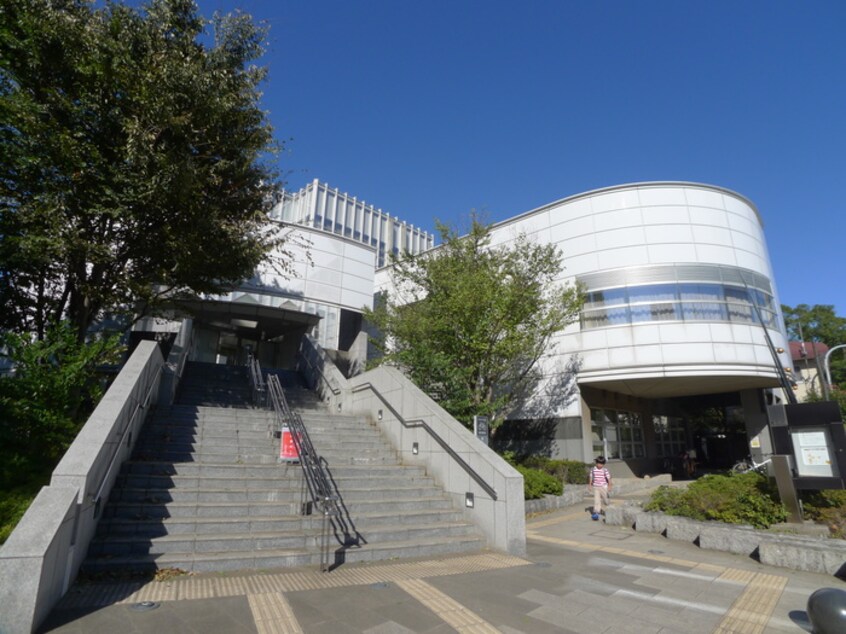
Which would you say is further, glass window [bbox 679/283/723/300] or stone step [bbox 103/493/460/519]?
glass window [bbox 679/283/723/300]

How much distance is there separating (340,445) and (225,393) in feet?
20.7

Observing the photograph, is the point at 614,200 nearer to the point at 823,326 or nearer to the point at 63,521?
the point at 63,521

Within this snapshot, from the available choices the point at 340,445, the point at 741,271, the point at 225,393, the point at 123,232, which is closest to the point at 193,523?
the point at 340,445

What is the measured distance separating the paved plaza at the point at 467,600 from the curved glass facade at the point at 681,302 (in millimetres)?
13463

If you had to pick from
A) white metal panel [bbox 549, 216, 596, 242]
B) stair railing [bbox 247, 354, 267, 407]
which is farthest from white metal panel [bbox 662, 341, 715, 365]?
stair railing [bbox 247, 354, 267, 407]

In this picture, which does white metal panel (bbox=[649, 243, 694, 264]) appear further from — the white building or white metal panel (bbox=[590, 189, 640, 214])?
white metal panel (bbox=[590, 189, 640, 214])

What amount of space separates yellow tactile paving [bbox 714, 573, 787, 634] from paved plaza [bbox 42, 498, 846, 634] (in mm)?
14

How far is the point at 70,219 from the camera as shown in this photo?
10.0 metres

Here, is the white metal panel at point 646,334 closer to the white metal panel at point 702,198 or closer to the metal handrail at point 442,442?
the white metal panel at point 702,198

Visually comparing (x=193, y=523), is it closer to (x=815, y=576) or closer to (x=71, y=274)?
(x=71, y=274)

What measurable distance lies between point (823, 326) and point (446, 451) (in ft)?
197

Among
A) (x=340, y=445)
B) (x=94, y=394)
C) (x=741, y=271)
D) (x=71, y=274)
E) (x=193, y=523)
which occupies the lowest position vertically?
(x=193, y=523)

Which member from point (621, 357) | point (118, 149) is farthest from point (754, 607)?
point (621, 357)

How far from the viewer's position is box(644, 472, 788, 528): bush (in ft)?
31.5
